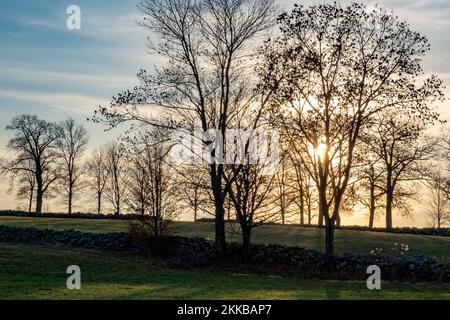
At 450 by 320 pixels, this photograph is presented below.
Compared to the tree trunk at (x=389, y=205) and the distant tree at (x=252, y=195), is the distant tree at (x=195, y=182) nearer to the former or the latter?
the distant tree at (x=252, y=195)

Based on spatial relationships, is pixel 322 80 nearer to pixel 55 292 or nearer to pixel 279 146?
pixel 279 146

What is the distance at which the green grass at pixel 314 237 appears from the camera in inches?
1259

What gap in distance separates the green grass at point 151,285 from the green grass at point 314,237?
333 inches

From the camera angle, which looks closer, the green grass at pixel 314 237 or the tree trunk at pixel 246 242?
the tree trunk at pixel 246 242

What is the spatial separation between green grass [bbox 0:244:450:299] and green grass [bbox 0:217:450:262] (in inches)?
333

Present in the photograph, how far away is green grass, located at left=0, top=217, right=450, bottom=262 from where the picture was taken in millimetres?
31984

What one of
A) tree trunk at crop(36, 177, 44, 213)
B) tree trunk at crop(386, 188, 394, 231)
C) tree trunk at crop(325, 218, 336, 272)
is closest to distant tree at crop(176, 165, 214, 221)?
tree trunk at crop(325, 218, 336, 272)

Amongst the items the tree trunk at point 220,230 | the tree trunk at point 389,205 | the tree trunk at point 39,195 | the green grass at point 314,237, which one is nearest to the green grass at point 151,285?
the tree trunk at point 220,230

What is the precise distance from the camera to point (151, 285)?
65.3 ft

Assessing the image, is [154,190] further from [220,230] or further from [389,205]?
[389,205]

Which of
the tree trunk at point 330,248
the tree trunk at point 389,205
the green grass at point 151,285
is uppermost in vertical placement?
the tree trunk at point 389,205

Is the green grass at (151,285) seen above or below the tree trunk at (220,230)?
below

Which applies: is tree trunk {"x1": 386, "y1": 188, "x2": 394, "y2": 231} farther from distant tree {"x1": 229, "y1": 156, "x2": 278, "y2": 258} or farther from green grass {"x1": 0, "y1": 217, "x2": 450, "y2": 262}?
distant tree {"x1": 229, "y1": 156, "x2": 278, "y2": 258}
